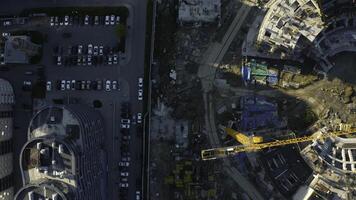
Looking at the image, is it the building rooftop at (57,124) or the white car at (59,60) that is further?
the white car at (59,60)

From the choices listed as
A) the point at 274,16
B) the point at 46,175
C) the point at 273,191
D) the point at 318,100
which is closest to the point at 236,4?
the point at 274,16

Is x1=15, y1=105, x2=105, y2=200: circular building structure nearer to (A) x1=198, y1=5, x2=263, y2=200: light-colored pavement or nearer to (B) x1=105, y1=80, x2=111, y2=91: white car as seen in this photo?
(B) x1=105, y1=80, x2=111, y2=91: white car

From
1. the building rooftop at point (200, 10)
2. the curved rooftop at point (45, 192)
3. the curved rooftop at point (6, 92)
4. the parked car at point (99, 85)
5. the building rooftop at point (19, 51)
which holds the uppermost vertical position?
the building rooftop at point (200, 10)

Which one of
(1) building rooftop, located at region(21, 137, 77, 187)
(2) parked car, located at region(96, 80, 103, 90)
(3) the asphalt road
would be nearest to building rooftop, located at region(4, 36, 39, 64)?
(3) the asphalt road

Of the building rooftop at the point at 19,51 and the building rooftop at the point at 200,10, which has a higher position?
the building rooftop at the point at 200,10

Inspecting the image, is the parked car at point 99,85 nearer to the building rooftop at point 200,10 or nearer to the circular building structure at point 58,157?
the circular building structure at point 58,157

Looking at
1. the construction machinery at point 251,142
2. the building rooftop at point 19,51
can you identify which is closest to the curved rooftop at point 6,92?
the building rooftop at point 19,51
